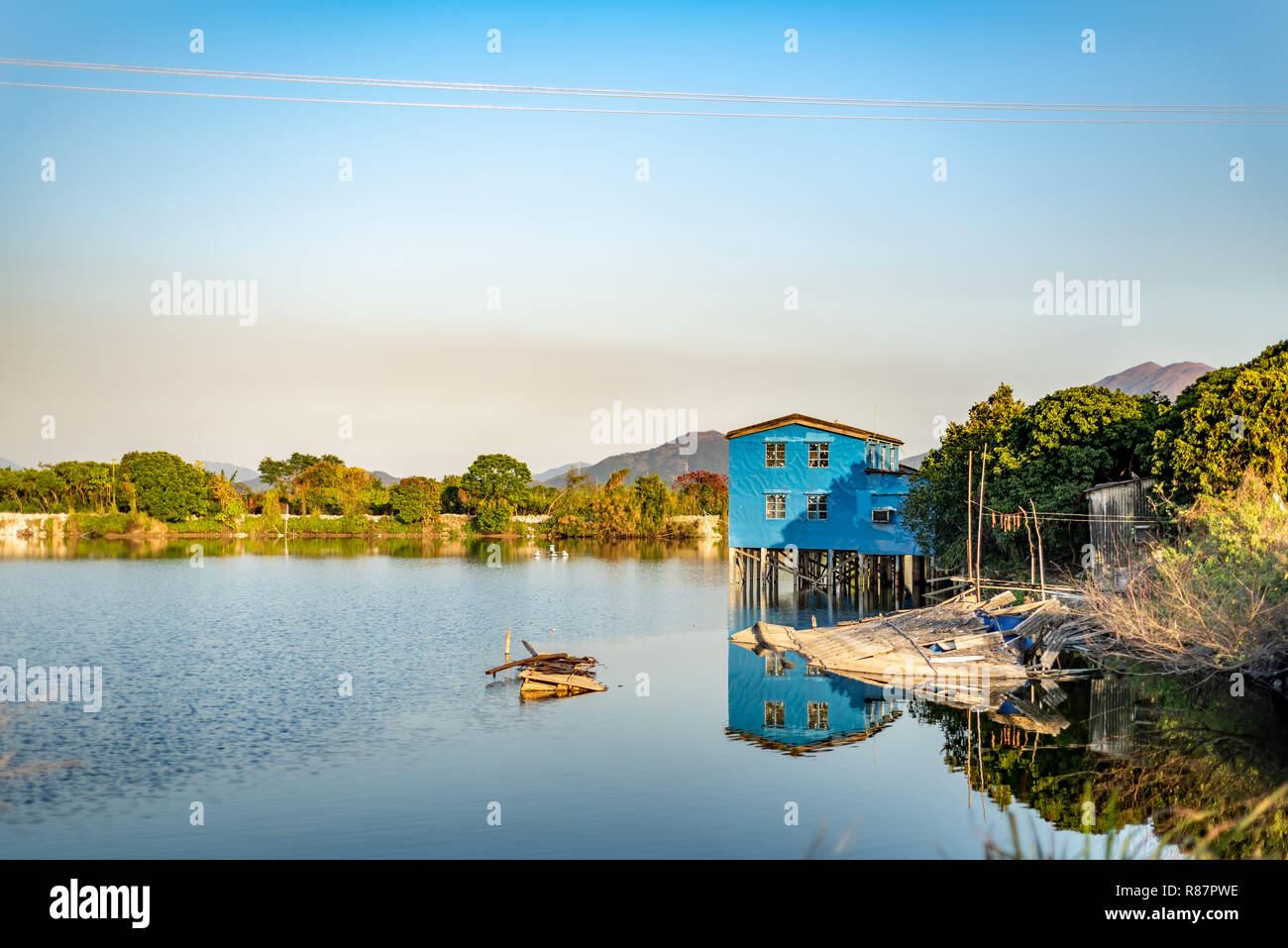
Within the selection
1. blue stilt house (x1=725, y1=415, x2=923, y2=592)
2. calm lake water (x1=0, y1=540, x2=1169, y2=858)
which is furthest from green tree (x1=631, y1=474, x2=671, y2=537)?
calm lake water (x1=0, y1=540, x2=1169, y2=858)

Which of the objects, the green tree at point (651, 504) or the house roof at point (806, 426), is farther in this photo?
the green tree at point (651, 504)

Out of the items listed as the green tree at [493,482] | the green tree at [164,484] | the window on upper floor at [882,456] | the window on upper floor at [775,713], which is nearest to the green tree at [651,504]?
the green tree at [493,482]

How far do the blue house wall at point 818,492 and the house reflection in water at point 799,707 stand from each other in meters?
15.9

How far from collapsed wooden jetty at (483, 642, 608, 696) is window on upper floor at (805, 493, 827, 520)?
21.8 metres

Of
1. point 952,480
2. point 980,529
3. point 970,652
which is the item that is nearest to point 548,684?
point 970,652

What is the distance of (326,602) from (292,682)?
21.8 meters

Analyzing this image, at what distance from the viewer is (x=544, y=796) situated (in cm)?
1831

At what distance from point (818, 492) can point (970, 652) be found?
19.6m

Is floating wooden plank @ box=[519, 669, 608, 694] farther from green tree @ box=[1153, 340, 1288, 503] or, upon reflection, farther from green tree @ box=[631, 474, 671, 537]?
green tree @ box=[631, 474, 671, 537]

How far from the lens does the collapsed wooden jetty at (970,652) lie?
27328 mm

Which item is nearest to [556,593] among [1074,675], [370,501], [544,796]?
[1074,675]

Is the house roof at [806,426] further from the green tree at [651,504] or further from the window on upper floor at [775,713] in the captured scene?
the green tree at [651,504]

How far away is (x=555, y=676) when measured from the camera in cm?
2778
